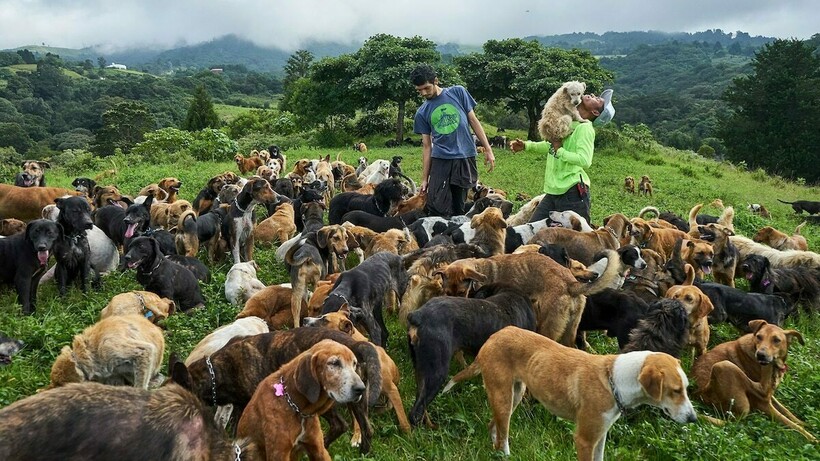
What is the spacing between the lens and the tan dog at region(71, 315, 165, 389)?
4664mm

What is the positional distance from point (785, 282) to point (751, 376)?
9.79 feet

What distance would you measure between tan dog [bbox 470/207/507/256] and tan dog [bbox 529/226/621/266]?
54 centimetres

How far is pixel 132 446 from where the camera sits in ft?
7.49

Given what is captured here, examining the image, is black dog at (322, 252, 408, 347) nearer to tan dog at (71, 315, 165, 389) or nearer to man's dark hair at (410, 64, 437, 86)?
tan dog at (71, 315, 165, 389)

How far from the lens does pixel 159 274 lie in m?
7.08

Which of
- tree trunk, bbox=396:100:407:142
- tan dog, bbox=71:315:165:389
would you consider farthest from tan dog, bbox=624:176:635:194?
tree trunk, bbox=396:100:407:142

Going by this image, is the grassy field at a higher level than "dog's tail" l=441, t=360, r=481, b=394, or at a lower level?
lower

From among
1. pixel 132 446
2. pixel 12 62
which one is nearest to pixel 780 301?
pixel 132 446

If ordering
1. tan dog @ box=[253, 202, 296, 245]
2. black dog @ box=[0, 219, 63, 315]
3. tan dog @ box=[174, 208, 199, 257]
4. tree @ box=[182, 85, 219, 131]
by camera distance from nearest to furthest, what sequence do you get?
black dog @ box=[0, 219, 63, 315] < tan dog @ box=[174, 208, 199, 257] < tan dog @ box=[253, 202, 296, 245] < tree @ box=[182, 85, 219, 131]

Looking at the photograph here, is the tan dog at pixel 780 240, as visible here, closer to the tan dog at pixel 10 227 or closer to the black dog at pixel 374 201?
the black dog at pixel 374 201

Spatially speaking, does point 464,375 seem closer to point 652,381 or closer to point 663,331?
point 652,381

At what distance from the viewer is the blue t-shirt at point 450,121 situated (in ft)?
26.9

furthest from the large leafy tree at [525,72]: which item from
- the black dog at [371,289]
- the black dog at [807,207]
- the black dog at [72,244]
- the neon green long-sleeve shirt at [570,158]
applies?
the black dog at [72,244]

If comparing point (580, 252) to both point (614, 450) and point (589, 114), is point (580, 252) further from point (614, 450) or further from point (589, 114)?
point (614, 450)
